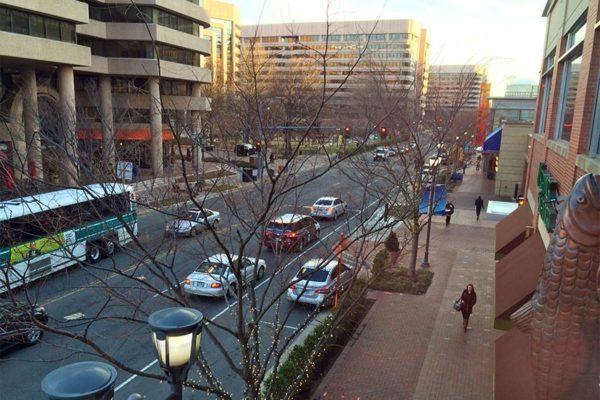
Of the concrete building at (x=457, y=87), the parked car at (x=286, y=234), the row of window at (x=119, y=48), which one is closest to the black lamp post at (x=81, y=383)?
the parked car at (x=286, y=234)

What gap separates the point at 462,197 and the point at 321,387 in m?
27.6

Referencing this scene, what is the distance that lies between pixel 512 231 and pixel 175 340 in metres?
13.8

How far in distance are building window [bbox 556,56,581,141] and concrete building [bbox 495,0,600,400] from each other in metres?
0.03

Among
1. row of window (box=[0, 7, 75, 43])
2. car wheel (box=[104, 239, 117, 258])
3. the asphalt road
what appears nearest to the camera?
car wheel (box=[104, 239, 117, 258])

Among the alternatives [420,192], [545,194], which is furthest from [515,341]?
[420,192]

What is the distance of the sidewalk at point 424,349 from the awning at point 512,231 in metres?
1.55

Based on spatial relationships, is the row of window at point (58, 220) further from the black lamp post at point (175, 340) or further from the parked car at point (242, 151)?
the parked car at point (242, 151)

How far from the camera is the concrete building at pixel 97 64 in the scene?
24656mm

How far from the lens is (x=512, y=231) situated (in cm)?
1494

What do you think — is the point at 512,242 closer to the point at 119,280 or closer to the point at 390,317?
the point at 390,317

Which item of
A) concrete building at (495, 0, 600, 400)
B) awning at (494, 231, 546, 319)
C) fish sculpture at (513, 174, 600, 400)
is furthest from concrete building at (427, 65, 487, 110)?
fish sculpture at (513, 174, 600, 400)

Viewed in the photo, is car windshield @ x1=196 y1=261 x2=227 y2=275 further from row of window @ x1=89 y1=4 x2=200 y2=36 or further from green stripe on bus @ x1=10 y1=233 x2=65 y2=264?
row of window @ x1=89 y1=4 x2=200 y2=36

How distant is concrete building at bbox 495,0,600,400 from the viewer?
17.2 feet

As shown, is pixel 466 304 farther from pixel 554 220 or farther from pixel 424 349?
pixel 554 220
